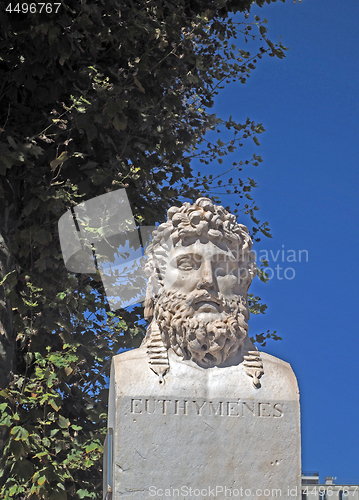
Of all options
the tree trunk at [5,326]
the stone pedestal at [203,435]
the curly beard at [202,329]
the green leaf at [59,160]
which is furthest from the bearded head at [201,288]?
the tree trunk at [5,326]

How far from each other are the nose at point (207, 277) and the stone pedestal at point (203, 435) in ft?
1.64

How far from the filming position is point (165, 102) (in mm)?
7047

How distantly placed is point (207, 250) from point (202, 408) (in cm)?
98

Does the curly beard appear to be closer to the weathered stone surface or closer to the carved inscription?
the weathered stone surface

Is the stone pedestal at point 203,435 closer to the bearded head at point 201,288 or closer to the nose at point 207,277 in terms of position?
the bearded head at point 201,288

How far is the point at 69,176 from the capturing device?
675 cm

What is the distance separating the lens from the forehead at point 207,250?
13.6 feet

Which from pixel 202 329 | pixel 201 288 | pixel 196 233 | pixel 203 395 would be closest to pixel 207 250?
pixel 196 233

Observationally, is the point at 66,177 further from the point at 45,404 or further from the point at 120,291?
the point at 45,404

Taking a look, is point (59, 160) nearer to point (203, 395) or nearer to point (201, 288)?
point (201, 288)

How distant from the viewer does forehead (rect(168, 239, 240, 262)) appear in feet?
13.6

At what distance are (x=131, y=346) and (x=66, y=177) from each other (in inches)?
73.5

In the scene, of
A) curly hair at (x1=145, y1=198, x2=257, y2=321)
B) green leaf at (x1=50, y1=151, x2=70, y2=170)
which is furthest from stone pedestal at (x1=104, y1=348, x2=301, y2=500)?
green leaf at (x1=50, y1=151, x2=70, y2=170)

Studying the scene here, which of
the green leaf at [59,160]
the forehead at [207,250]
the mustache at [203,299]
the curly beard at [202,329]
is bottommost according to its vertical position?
the curly beard at [202,329]
